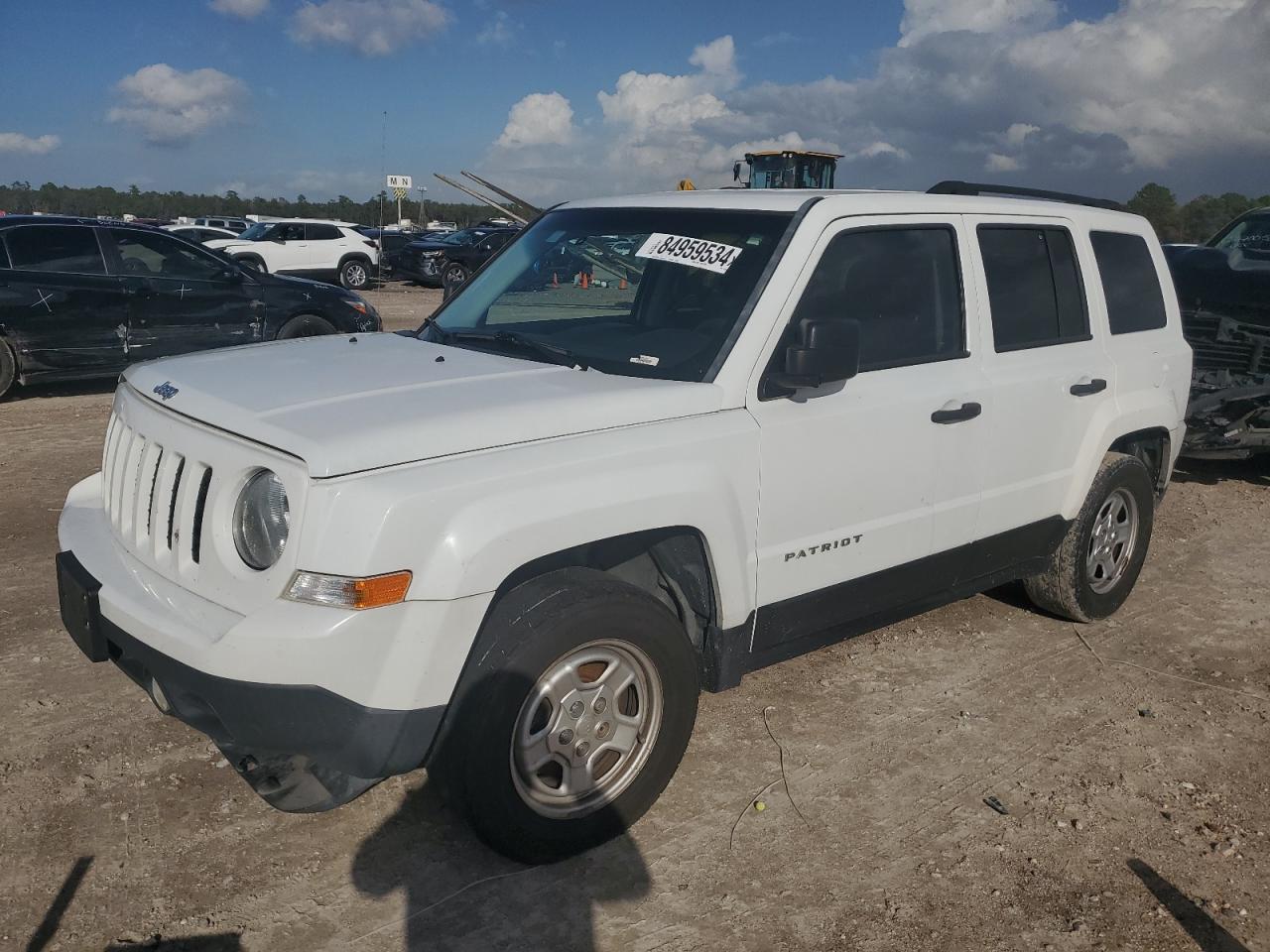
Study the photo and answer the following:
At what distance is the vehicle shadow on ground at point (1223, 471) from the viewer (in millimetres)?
8594

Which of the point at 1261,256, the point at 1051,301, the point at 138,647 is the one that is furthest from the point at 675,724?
the point at 1261,256

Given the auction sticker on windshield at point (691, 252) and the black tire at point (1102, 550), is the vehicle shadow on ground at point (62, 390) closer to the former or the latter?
the auction sticker on windshield at point (691, 252)

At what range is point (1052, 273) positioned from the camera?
4668mm

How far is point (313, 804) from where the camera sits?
2887mm

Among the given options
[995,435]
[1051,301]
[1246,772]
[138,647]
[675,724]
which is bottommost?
[1246,772]

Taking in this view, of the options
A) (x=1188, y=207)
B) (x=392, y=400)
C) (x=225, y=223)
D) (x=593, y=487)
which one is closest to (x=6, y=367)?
(x=392, y=400)

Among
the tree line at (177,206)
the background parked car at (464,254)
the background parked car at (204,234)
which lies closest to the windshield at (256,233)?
the background parked car at (204,234)

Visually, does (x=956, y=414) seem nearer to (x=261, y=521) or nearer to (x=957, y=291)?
(x=957, y=291)

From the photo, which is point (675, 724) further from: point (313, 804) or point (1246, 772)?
point (1246, 772)

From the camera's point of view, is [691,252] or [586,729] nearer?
[586,729]

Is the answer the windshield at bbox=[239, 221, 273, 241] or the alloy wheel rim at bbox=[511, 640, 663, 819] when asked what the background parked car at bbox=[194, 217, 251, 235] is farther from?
the alloy wheel rim at bbox=[511, 640, 663, 819]

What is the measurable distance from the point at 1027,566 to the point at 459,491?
121 inches

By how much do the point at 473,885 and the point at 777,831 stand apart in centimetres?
100

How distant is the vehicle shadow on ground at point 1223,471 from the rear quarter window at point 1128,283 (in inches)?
146
